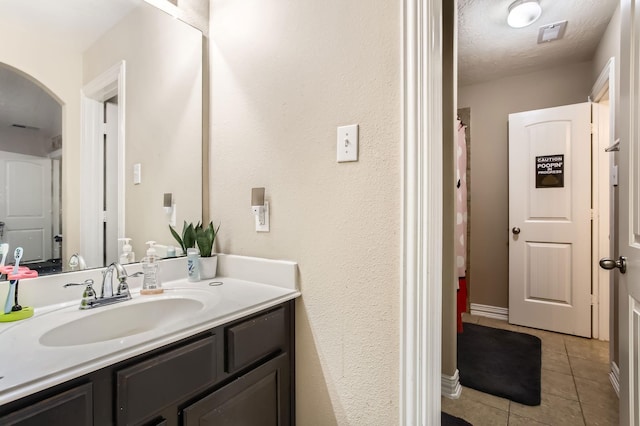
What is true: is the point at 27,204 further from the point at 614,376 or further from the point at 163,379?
the point at 614,376

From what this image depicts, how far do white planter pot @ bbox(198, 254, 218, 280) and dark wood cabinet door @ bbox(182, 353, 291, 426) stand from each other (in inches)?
19.9

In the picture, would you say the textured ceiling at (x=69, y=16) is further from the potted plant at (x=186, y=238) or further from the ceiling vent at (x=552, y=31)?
the ceiling vent at (x=552, y=31)

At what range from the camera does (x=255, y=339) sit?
3.31ft

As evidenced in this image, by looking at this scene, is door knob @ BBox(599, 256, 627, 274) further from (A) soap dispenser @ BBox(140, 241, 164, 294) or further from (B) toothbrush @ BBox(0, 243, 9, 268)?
(B) toothbrush @ BBox(0, 243, 9, 268)

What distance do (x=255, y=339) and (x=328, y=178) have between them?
0.60 meters

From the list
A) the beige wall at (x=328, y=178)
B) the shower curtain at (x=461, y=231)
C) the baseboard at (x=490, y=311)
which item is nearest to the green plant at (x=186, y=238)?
the beige wall at (x=328, y=178)

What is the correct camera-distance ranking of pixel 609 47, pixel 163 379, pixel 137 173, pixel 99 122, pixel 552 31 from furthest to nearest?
pixel 552 31 < pixel 609 47 < pixel 137 173 < pixel 99 122 < pixel 163 379

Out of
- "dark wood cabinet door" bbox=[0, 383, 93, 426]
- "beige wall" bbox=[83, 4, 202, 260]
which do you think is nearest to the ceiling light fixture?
"beige wall" bbox=[83, 4, 202, 260]

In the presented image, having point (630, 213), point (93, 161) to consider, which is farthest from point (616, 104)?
point (93, 161)

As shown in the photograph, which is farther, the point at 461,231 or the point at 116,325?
the point at 461,231

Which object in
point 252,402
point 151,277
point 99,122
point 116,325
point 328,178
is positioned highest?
point 99,122

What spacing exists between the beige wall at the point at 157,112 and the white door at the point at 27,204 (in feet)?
0.86

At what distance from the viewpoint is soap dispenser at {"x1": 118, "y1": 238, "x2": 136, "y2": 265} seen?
1.23m

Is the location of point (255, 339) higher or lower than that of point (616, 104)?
lower
